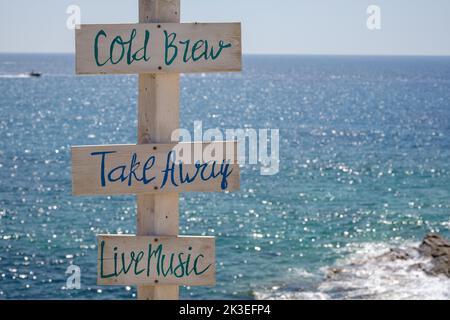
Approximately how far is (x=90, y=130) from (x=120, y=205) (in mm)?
39288

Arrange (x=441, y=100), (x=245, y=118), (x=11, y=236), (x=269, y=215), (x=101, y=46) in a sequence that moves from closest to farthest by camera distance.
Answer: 1. (x=101, y=46)
2. (x=11, y=236)
3. (x=269, y=215)
4. (x=245, y=118)
5. (x=441, y=100)

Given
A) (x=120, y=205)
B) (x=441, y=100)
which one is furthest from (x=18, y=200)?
(x=441, y=100)

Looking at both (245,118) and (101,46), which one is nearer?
(101,46)

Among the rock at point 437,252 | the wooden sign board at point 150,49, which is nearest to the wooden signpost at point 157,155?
the wooden sign board at point 150,49

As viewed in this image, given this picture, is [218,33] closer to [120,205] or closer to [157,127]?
[157,127]

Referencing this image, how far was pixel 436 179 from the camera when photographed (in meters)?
45.6

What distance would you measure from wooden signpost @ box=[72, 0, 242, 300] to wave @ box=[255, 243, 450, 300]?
16034 millimetres

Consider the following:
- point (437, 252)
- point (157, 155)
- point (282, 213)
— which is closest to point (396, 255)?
point (437, 252)

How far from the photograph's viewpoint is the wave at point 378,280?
21578 millimetres

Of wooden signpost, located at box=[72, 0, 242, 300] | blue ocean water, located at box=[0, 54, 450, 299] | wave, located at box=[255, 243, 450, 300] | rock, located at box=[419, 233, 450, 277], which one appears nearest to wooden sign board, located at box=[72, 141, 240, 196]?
wooden signpost, located at box=[72, 0, 242, 300]

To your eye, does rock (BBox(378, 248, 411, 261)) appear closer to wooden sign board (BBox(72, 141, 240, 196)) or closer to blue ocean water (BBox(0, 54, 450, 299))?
blue ocean water (BBox(0, 54, 450, 299))

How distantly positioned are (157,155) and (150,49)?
654mm

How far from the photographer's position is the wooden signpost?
4926 millimetres
